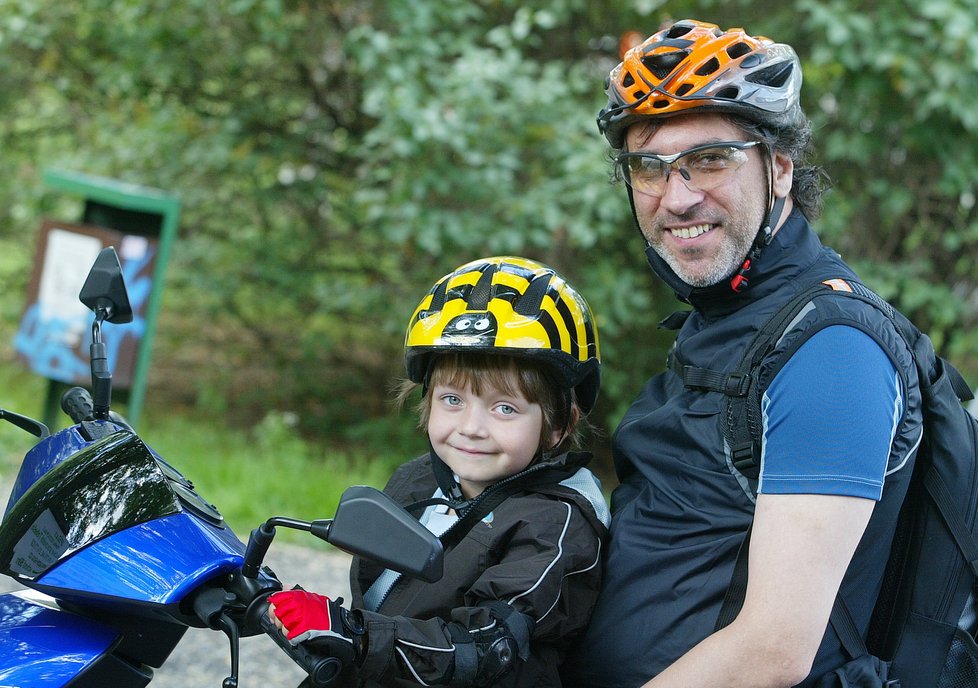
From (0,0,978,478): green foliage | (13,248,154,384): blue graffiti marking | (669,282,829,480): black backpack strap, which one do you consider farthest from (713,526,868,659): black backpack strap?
(13,248,154,384): blue graffiti marking

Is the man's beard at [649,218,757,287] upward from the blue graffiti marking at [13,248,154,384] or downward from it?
upward

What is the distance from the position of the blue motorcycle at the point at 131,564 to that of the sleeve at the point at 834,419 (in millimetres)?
717

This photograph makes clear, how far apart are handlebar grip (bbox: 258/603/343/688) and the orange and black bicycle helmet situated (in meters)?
1.41

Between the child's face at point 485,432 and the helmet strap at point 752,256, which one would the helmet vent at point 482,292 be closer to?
the child's face at point 485,432

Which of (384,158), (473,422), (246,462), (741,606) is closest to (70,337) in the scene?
(246,462)

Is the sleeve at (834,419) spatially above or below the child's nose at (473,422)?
above

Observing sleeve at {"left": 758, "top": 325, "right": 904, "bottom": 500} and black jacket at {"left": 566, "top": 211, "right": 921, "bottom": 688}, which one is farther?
black jacket at {"left": 566, "top": 211, "right": 921, "bottom": 688}

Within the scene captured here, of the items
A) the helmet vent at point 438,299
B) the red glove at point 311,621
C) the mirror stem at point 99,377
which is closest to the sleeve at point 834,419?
the red glove at point 311,621

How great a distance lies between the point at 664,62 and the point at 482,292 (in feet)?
2.31

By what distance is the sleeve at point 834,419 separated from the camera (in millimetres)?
2086

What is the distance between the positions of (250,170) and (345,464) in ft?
7.01

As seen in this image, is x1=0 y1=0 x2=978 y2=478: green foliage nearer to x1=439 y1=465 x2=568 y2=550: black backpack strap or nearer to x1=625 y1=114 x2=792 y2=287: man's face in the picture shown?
x1=625 y1=114 x2=792 y2=287: man's face

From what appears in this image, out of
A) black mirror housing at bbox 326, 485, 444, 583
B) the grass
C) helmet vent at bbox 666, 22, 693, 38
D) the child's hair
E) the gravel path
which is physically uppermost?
helmet vent at bbox 666, 22, 693, 38

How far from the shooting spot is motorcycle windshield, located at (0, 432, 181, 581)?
6.47 ft
